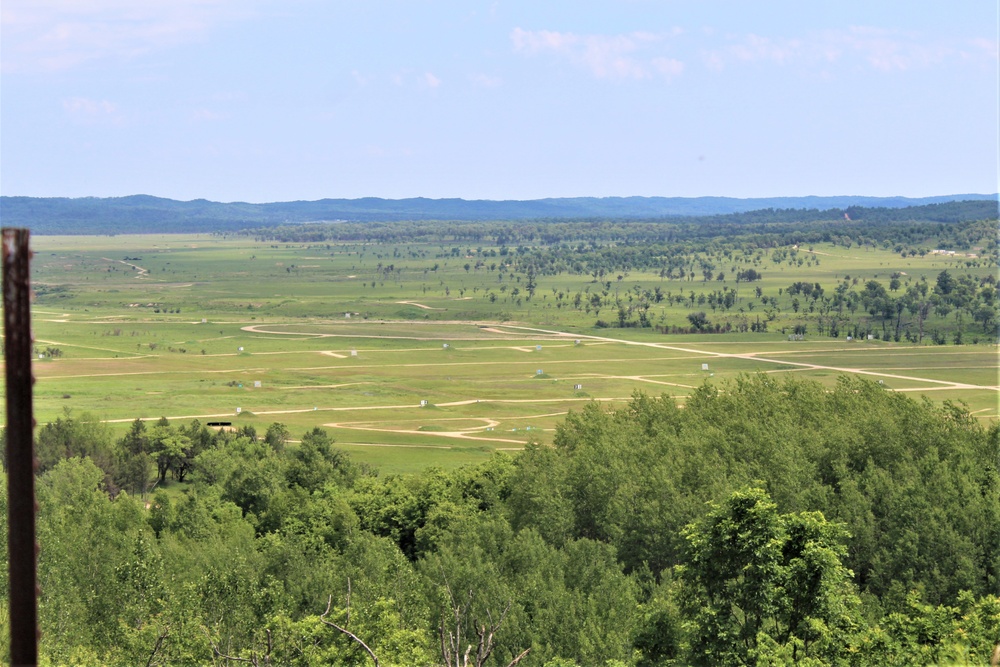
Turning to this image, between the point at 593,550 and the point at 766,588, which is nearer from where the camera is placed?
the point at 766,588

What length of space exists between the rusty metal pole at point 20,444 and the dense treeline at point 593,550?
1185 centimetres

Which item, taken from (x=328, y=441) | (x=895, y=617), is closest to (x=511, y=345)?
(x=328, y=441)

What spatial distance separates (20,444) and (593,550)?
3817cm

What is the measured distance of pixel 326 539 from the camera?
55125 mm

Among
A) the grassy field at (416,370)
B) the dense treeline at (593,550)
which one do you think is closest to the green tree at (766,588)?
the dense treeline at (593,550)

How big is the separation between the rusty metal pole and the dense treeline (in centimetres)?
1185

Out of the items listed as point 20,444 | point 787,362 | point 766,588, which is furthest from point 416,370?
point 20,444

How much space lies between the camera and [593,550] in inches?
1730

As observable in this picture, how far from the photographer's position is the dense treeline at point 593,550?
94.9ft

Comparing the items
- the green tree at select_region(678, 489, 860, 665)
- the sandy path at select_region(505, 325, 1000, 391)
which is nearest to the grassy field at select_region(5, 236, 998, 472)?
the sandy path at select_region(505, 325, 1000, 391)

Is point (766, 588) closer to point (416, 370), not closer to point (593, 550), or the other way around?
point (593, 550)

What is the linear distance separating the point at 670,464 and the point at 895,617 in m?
22.7

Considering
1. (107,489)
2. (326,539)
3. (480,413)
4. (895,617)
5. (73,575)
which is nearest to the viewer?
(895,617)

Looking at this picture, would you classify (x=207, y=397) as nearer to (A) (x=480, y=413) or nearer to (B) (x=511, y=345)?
(A) (x=480, y=413)
